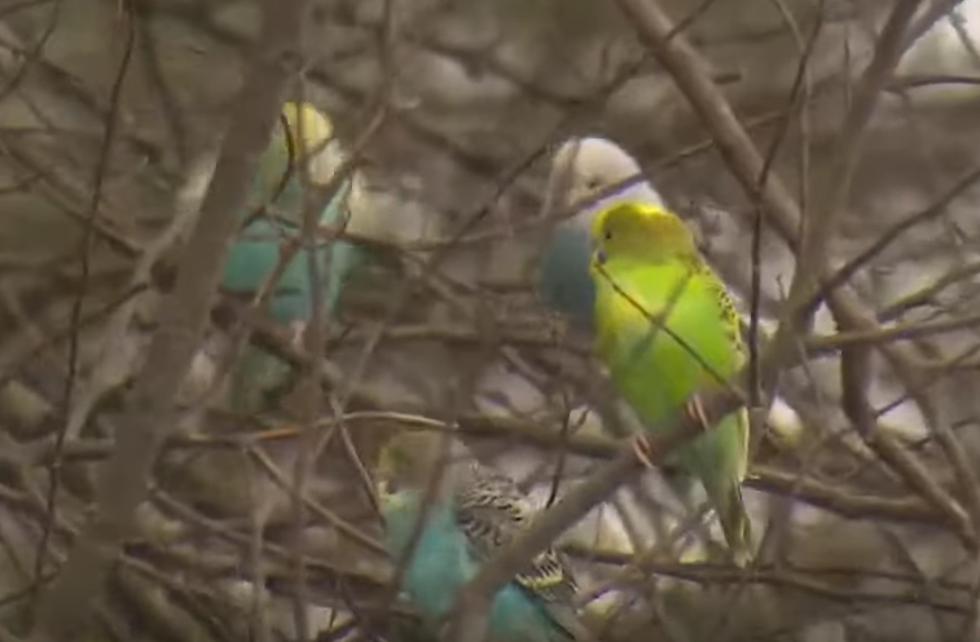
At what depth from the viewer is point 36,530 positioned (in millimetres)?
2271

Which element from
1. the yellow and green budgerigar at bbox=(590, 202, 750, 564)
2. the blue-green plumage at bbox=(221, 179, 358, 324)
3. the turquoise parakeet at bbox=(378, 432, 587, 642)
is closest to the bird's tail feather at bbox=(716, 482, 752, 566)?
the yellow and green budgerigar at bbox=(590, 202, 750, 564)

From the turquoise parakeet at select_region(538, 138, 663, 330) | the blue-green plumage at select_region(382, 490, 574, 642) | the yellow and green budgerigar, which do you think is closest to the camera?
the yellow and green budgerigar

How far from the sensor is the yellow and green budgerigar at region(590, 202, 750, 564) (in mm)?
1977

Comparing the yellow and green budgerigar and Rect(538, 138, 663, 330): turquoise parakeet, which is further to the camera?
Rect(538, 138, 663, 330): turquoise parakeet

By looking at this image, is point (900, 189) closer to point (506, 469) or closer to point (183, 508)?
point (506, 469)

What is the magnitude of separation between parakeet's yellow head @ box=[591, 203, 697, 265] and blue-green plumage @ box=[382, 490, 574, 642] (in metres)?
0.35

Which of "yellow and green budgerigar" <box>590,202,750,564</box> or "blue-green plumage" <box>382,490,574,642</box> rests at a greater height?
"yellow and green budgerigar" <box>590,202,750,564</box>

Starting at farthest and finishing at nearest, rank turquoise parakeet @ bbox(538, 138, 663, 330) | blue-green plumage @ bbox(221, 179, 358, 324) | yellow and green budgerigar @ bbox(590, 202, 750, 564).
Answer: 1. blue-green plumage @ bbox(221, 179, 358, 324)
2. turquoise parakeet @ bbox(538, 138, 663, 330)
3. yellow and green budgerigar @ bbox(590, 202, 750, 564)

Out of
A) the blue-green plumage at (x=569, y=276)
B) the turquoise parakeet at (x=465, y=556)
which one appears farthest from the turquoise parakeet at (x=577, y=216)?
the turquoise parakeet at (x=465, y=556)

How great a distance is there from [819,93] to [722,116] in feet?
2.47

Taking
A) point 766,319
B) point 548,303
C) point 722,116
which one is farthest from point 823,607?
point 722,116

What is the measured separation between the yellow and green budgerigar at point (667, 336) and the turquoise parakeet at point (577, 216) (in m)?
0.12

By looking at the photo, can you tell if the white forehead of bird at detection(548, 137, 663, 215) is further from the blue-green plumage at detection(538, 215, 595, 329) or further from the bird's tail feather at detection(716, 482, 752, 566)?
the bird's tail feather at detection(716, 482, 752, 566)

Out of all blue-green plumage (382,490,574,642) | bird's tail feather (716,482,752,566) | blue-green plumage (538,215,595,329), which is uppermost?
blue-green plumage (538,215,595,329)
